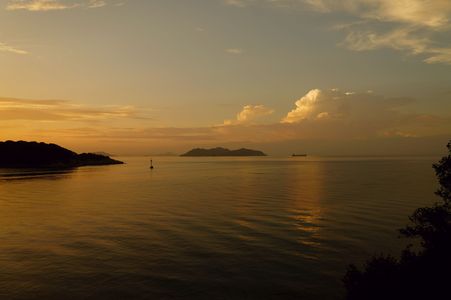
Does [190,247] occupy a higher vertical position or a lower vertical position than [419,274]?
lower

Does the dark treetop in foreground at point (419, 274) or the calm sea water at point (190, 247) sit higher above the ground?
the dark treetop in foreground at point (419, 274)

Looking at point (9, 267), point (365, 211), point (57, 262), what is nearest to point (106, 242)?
point (57, 262)

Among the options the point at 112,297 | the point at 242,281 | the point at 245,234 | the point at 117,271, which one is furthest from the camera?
the point at 245,234

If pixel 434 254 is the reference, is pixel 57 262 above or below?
below

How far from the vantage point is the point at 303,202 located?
5628cm

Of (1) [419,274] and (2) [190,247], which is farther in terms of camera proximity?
(2) [190,247]

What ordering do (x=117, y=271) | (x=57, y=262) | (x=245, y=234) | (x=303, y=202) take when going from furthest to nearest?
(x=303, y=202), (x=245, y=234), (x=57, y=262), (x=117, y=271)

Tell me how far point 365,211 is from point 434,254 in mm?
30165

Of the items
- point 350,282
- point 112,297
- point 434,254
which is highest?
point 434,254

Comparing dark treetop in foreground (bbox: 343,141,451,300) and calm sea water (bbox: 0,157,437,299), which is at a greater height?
dark treetop in foreground (bbox: 343,141,451,300)

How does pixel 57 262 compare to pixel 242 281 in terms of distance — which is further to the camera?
pixel 57 262

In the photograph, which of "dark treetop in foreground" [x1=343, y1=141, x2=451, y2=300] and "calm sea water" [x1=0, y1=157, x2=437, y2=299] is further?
"calm sea water" [x1=0, y1=157, x2=437, y2=299]

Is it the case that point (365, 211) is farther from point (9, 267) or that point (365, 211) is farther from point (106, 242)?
point (9, 267)

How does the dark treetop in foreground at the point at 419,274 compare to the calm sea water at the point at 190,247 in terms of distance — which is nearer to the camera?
the dark treetop in foreground at the point at 419,274
